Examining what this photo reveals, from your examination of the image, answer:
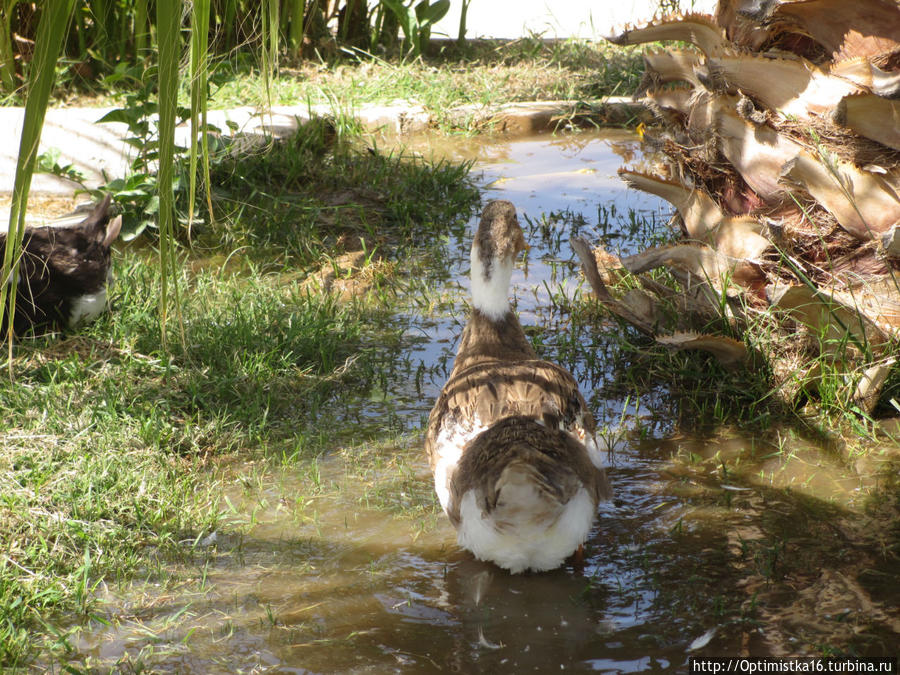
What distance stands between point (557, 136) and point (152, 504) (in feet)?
18.8

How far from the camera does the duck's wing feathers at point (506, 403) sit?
3260 mm

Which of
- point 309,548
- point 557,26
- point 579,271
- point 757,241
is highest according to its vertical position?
point 557,26

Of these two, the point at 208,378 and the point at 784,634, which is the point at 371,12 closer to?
the point at 208,378

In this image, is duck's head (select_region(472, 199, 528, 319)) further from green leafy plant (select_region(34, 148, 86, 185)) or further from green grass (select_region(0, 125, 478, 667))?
green leafy plant (select_region(34, 148, 86, 185))

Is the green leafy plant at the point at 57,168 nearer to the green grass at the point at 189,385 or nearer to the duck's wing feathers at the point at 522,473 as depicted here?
the green grass at the point at 189,385

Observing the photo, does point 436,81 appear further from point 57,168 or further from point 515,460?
point 515,460

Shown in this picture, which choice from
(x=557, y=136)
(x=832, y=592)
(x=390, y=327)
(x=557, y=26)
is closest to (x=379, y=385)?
(x=390, y=327)

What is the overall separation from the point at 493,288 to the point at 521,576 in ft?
4.30

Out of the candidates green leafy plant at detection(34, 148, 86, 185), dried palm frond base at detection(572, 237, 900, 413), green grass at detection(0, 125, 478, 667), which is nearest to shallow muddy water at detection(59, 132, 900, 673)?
green grass at detection(0, 125, 478, 667)

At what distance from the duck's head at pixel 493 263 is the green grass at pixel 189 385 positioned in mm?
822

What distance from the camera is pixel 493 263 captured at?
13.0 feet

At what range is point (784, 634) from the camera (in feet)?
8.96

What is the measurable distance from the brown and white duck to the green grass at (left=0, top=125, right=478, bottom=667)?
2.76 feet

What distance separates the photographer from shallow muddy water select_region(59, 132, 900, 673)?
2725mm
